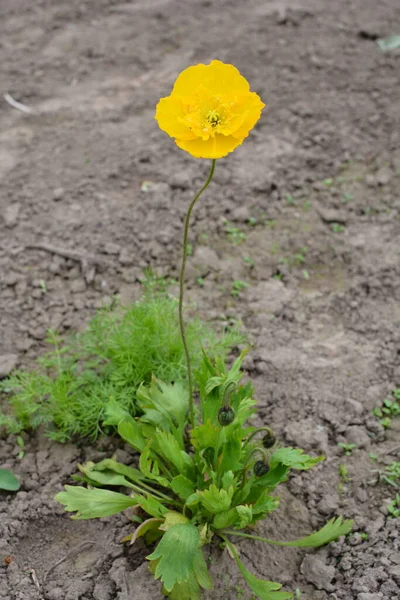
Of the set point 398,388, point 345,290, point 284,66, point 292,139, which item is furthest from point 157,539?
point 284,66

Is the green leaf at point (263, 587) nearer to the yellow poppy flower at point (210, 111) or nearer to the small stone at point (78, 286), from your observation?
the yellow poppy flower at point (210, 111)

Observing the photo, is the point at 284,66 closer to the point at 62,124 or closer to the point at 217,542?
the point at 62,124

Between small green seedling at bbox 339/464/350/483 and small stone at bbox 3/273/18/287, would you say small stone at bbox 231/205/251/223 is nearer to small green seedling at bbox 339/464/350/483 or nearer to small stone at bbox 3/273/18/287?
small stone at bbox 3/273/18/287

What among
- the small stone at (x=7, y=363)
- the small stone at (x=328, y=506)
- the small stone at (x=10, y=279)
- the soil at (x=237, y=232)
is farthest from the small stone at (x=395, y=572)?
the small stone at (x=10, y=279)

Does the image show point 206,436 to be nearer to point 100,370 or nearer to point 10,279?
point 100,370

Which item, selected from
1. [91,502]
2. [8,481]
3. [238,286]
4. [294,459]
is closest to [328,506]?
[294,459]

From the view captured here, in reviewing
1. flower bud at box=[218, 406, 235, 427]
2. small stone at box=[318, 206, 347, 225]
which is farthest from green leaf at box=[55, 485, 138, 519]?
small stone at box=[318, 206, 347, 225]
